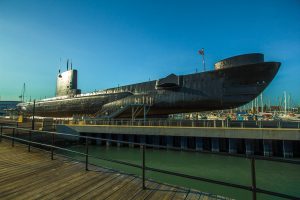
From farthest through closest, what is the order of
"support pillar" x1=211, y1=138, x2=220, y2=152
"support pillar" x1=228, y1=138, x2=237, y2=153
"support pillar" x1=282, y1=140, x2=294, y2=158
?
"support pillar" x1=211, y1=138, x2=220, y2=152 → "support pillar" x1=228, y1=138, x2=237, y2=153 → "support pillar" x1=282, y1=140, x2=294, y2=158

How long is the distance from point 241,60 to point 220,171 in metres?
12.5

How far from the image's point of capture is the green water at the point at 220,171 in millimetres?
10102

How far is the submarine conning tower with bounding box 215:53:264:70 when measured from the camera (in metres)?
19.8

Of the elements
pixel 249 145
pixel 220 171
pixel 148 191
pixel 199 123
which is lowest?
pixel 220 171

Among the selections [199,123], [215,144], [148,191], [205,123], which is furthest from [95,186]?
[199,123]

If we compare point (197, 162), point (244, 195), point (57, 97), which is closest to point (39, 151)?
point (244, 195)

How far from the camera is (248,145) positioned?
56.5ft

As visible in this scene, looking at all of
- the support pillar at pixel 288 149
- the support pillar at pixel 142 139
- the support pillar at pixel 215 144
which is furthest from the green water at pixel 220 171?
the support pillar at pixel 142 139

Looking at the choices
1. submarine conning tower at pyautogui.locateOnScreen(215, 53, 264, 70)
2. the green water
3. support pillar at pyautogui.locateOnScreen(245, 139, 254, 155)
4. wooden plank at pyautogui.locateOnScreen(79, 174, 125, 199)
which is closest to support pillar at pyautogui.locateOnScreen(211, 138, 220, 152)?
the green water

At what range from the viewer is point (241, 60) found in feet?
66.9

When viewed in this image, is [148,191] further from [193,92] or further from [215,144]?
[193,92]

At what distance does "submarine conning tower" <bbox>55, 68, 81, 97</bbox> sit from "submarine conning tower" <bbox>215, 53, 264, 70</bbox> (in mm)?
27724

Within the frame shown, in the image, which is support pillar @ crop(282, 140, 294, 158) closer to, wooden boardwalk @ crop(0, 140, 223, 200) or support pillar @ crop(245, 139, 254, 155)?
support pillar @ crop(245, 139, 254, 155)

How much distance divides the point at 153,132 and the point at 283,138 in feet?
38.0
